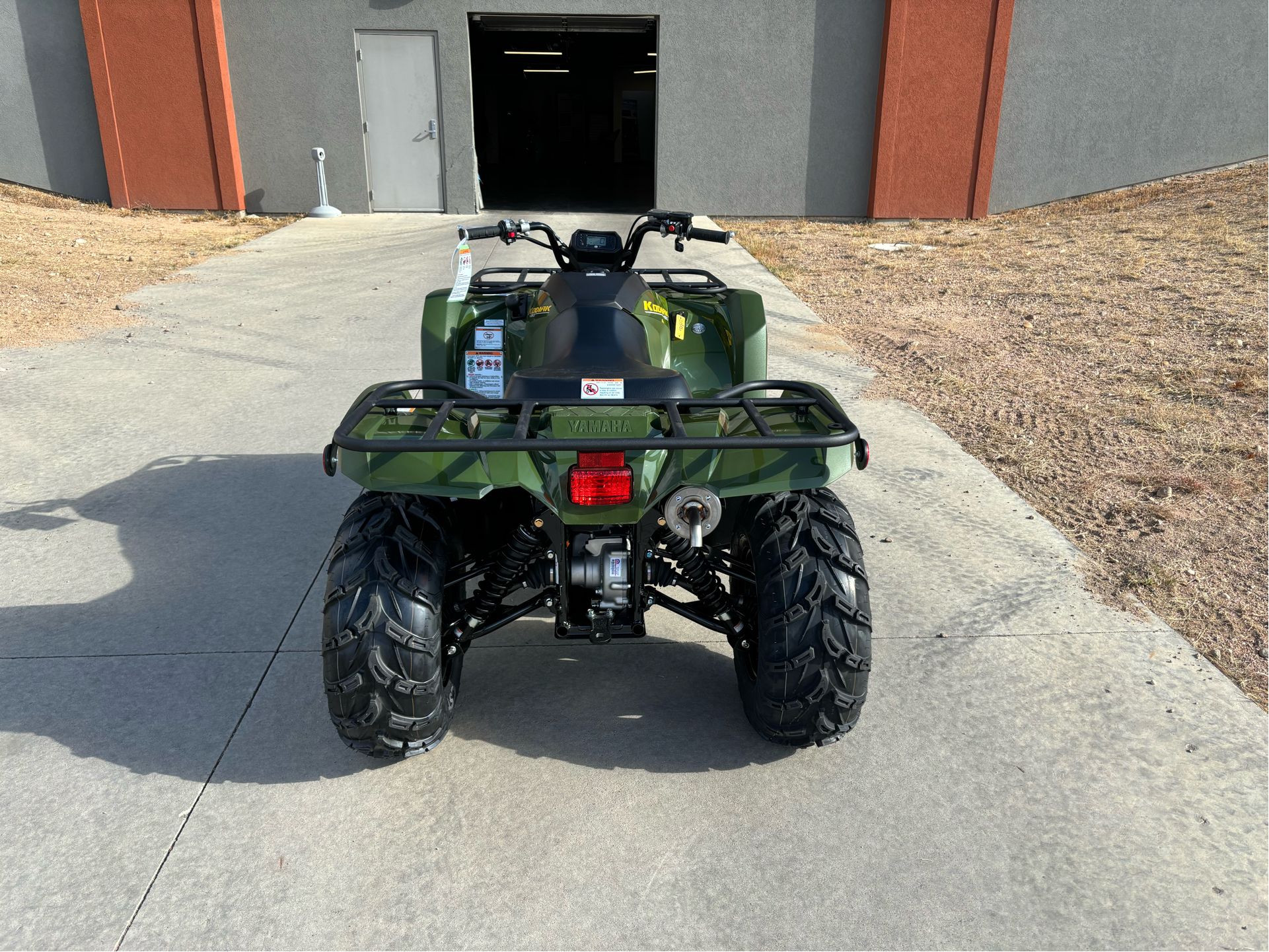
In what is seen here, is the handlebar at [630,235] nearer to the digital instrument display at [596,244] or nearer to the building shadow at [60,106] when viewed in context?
the digital instrument display at [596,244]

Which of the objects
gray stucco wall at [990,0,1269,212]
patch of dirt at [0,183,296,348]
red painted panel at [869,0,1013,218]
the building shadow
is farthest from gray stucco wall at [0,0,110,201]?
gray stucco wall at [990,0,1269,212]

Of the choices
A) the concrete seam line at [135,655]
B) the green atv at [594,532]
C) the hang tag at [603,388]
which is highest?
the hang tag at [603,388]

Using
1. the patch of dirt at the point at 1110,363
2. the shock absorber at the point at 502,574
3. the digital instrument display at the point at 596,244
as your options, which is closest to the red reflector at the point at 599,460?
the shock absorber at the point at 502,574

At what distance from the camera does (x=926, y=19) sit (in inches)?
527

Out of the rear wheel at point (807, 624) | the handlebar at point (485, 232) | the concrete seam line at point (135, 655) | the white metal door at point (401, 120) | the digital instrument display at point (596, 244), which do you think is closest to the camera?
the rear wheel at point (807, 624)

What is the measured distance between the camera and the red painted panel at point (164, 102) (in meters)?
12.9

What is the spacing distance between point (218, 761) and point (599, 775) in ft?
3.68

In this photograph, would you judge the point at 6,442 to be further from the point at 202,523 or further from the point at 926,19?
the point at 926,19

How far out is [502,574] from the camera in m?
2.80

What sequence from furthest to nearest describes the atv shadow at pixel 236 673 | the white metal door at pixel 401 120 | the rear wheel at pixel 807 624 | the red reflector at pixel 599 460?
the white metal door at pixel 401 120, the atv shadow at pixel 236 673, the rear wheel at pixel 807 624, the red reflector at pixel 599 460

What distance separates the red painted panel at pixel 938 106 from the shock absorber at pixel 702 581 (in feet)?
41.2

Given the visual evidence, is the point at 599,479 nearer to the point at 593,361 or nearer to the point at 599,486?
the point at 599,486

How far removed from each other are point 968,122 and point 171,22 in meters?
11.2

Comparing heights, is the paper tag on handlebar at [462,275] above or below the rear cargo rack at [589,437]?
above
